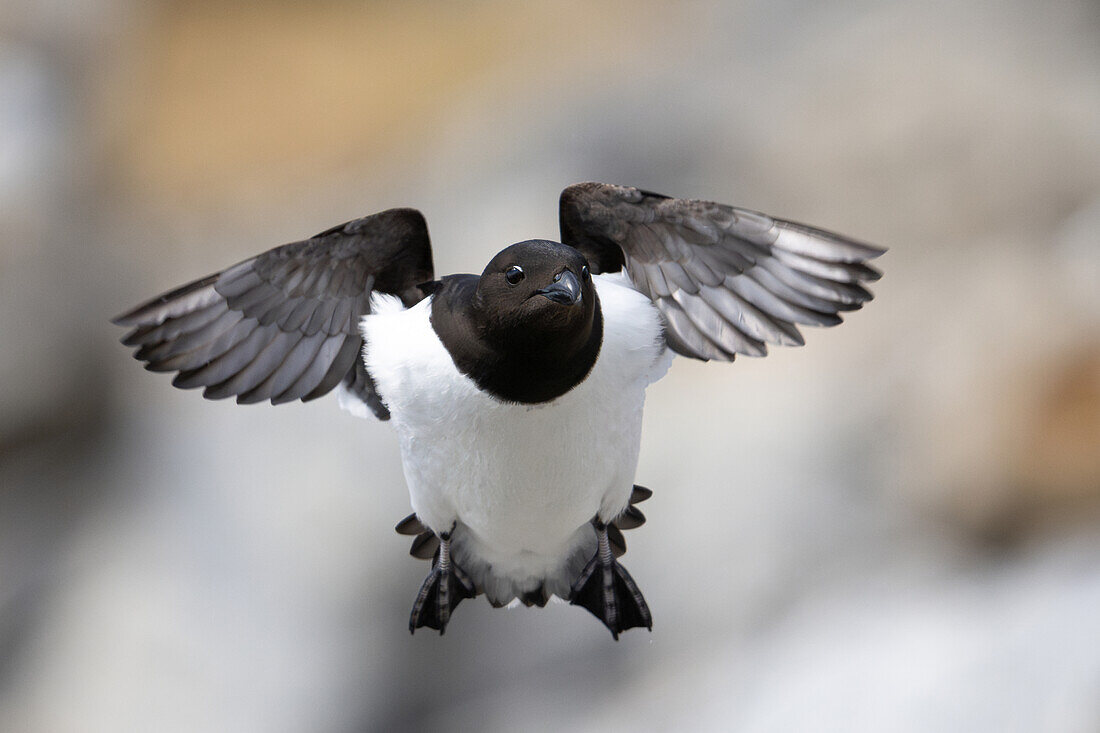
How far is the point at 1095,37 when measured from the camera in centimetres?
580

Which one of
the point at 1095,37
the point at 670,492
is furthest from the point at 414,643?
the point at 1095,37

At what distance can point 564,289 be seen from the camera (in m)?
2.12

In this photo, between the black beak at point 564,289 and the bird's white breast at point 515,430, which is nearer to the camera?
the black beak at point 564,289

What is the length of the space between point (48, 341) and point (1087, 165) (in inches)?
216

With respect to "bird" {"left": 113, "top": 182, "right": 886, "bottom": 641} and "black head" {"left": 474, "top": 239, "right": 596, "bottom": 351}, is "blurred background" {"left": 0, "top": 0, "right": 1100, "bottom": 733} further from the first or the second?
"black head" {"left": 474, "top": 239, "right": 596, "bottom": 351}

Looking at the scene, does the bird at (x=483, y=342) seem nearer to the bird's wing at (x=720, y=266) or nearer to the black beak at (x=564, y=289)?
the bird's wing at (x=720, y=266)

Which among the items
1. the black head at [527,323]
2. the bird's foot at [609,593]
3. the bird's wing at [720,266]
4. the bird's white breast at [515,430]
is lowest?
the bird's foot at [609,593]

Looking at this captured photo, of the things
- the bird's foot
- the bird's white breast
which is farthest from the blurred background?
the bird's white breast

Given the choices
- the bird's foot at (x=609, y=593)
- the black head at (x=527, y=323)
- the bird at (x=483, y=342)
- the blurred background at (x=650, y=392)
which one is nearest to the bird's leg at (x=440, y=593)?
the bird at (x=483, y=342)

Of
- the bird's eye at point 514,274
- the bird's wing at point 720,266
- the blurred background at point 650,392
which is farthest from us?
the blurred background at point 650,392

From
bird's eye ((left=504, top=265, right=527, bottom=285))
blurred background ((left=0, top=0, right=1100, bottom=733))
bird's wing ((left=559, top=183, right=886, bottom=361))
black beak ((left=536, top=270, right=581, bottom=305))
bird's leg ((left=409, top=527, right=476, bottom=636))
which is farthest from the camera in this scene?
blurred background ((left=0, top=0, right=1100, bottom=733))

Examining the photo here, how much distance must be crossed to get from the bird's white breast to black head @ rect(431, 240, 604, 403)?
0.05m

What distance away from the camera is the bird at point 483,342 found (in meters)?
Answer: 2.52

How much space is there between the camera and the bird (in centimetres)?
252
